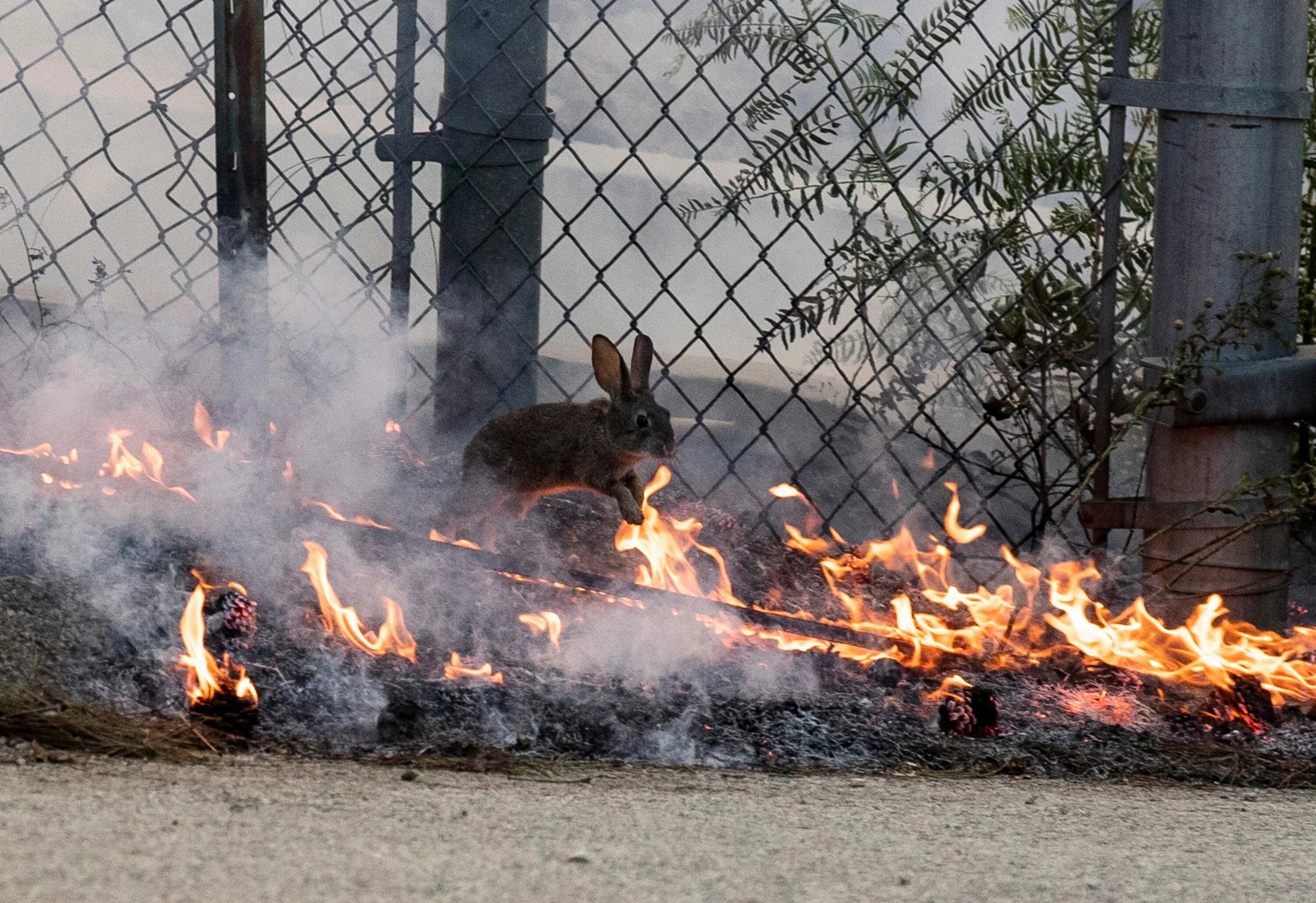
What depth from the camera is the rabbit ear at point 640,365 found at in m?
3.30

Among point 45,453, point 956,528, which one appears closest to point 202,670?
point 45,453

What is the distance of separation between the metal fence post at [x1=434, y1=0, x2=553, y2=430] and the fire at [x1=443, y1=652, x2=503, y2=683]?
4.17 ft

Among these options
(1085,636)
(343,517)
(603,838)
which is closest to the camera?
(603,838)

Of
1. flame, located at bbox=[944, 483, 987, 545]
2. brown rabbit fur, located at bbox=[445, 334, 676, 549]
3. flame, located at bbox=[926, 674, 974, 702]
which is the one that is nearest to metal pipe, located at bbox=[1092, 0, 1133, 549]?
flame, located at bbox=[944, 483, 987, 545]

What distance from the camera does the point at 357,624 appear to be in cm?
272

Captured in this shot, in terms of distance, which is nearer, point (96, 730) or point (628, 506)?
point (96, 730)

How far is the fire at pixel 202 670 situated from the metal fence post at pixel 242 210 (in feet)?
3.22

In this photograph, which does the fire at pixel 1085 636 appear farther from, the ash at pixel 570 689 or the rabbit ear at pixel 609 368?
the rabbit ear at pixel 609 368

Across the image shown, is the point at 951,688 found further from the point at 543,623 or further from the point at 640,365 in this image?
the point at 640,365

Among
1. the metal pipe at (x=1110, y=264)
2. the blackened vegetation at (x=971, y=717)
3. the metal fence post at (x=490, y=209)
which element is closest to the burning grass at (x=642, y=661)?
the blackened vegetation at (x=971, y=717)

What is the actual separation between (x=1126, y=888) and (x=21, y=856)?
1350 millimetres

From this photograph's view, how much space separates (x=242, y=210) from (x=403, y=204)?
54 cm

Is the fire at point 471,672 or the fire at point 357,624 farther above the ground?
the fire at point 357,624

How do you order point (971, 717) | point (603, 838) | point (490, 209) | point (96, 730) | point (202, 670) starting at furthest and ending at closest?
point (490, 209) < point (971, 717) < point (202, 670) < point (96, 730) < point (603, 838)
